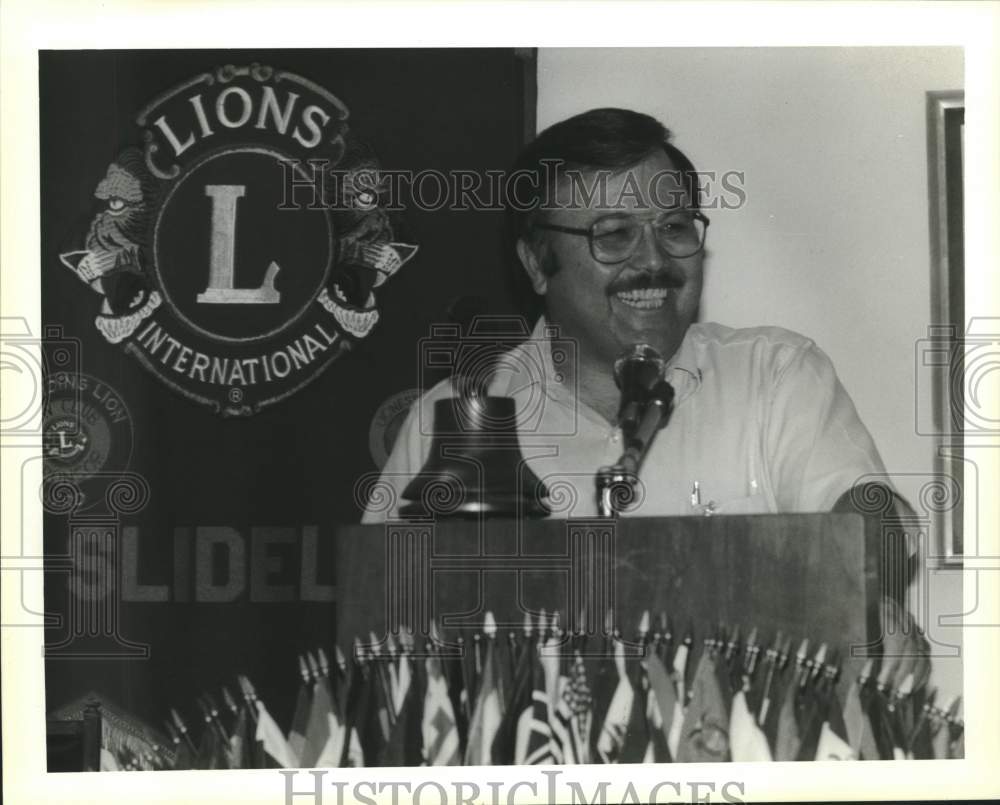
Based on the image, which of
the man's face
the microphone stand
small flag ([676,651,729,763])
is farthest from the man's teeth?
small flag ([676,651,729,763])

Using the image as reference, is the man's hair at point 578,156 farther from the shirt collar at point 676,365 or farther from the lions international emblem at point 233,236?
the lions international emblem at point 233,236

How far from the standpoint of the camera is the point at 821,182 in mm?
2283

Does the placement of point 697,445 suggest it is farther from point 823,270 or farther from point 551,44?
point 551,44

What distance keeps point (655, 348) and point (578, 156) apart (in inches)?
14.4

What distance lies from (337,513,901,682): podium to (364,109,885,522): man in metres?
0.06

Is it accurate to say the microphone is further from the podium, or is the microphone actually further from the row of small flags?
the row of small flags

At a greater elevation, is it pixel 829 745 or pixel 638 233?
pixel 638 233

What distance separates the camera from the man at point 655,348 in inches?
89.3

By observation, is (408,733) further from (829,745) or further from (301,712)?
(829,745)

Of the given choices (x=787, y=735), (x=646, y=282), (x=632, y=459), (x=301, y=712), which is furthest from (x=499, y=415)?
(x=787, y=735)

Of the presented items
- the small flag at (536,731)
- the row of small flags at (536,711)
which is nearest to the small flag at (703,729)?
the row of small flags at (536,711)

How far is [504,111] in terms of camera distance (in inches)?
89.7

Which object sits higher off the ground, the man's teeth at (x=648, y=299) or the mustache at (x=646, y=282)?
the mustache at (x=646, y=282)

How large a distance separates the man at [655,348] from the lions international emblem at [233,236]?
0.83 feet
